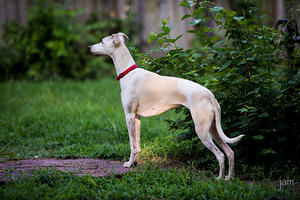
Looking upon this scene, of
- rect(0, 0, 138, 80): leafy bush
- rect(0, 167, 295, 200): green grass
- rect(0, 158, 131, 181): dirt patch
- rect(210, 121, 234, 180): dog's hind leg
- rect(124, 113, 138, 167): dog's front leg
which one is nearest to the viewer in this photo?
rect(0, 167, 295, 200): green grass

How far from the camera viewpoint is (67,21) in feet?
31.5

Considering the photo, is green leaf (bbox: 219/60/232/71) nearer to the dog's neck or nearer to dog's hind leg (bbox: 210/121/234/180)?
dog's hind leg (bbox: 210/121/234/180)

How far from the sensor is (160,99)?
339cm

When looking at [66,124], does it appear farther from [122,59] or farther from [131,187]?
[131,187]

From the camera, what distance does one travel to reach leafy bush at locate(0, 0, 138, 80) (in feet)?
30.0

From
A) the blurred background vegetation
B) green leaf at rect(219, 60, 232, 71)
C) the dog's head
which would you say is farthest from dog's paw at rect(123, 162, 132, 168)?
green leaf at rect(219, 60, 232, 71)

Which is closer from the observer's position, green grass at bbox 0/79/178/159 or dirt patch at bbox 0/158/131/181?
dirt patch at bbox 0/158/131/181

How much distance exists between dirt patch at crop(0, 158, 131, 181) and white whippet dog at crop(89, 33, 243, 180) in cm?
24

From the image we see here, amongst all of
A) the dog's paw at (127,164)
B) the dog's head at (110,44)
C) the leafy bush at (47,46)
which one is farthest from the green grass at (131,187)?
the leafy bush at (47,46)

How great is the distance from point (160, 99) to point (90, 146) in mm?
1723

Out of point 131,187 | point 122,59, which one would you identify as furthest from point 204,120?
point 122,59

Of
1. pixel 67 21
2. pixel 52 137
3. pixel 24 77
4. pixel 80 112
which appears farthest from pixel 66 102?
pixel 67 21

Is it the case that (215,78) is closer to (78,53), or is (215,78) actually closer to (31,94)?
(31,94)

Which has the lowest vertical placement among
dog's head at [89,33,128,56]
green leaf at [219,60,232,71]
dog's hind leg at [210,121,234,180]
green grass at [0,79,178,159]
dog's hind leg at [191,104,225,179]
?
green grass at [0,79,178,159]
